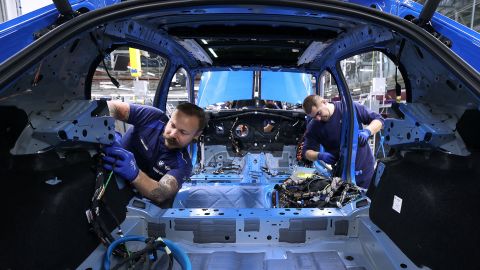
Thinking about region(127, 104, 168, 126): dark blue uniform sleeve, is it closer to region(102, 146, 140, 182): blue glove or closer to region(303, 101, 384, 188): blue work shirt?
region(102, 146, 140, 182): blue glove

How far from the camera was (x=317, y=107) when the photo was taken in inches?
142

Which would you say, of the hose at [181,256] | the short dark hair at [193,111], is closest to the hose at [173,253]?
the hose at [181,256]

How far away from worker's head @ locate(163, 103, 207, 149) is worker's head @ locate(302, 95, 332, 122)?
64.3 inches

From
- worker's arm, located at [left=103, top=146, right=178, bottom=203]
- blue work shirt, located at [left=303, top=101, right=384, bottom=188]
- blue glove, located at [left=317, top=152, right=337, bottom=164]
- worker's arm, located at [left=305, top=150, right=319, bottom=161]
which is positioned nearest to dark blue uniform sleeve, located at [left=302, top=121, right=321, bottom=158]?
blue work shirt, located at [left=303, top=101, right=384, bottom=188]

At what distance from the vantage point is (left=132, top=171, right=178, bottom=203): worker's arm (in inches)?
83.4

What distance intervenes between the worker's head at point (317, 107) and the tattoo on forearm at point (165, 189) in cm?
203

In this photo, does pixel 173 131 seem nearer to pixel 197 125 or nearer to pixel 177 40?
pixel 197 125

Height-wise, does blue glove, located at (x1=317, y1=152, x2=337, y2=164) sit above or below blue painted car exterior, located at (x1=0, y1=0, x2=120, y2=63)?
below

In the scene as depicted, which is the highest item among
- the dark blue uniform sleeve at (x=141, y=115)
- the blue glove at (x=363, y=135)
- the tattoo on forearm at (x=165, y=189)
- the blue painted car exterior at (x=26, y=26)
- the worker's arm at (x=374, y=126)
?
the blue painted car exterior at (x=26, y=26)

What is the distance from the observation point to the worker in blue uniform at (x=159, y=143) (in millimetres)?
2221

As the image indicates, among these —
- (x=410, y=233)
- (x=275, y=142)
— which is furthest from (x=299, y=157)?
(x=410, y=233)

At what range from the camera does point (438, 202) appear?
1.47 metres

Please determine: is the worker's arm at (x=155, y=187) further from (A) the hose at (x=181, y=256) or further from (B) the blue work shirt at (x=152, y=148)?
(A) the hose at (x=181, y=256)

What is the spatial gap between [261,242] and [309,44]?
5.93 ft
